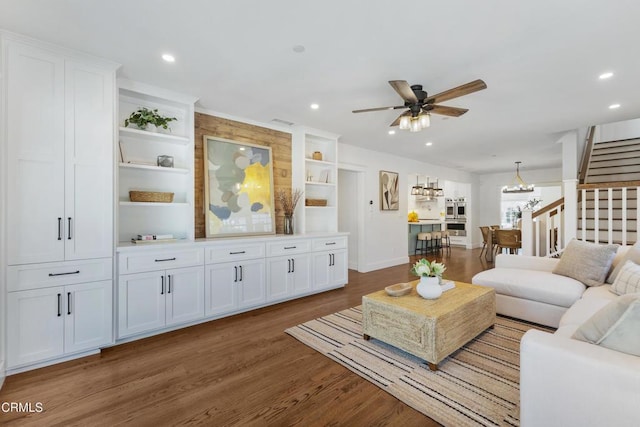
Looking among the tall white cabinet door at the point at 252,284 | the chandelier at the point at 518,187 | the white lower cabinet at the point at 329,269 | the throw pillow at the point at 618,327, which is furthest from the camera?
the chandelier at the point at 518,187

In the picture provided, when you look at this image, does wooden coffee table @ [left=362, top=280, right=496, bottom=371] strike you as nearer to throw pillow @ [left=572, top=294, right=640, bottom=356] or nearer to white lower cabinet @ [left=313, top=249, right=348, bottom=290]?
throw pillow @ [left=572, top=294, right=640, bottom=356]

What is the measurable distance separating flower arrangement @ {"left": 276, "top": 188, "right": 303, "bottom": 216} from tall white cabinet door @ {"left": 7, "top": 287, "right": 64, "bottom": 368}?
275 cm

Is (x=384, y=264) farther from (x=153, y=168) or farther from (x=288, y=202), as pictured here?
(x=153, y=168)

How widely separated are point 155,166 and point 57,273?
1.36 metres

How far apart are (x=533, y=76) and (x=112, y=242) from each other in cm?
444

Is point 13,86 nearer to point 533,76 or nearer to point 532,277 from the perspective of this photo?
point 533,76

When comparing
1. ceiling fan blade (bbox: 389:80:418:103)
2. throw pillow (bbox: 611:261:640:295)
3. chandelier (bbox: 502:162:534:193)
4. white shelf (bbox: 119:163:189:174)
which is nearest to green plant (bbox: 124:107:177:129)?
white shelf (bbox: 119:163:189:174)

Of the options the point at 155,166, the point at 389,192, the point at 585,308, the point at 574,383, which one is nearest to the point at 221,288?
the point at 155,166

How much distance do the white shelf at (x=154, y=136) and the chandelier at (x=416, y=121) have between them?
8.29 feet

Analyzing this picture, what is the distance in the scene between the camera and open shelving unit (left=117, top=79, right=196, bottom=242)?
3166 millimetres

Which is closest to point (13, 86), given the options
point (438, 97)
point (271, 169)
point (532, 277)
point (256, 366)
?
point (271, 169)

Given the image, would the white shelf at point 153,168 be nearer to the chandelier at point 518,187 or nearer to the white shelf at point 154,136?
the white shelf at point 154,136

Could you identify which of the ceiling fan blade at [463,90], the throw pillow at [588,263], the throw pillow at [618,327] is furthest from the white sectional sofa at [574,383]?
the ceiling fan blade at [463,90]

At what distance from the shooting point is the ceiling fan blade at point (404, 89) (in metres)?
2.47
